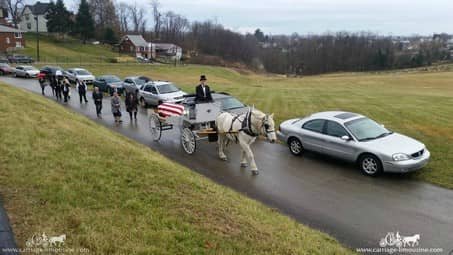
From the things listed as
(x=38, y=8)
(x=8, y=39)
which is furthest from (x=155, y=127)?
(x=38, y=8)

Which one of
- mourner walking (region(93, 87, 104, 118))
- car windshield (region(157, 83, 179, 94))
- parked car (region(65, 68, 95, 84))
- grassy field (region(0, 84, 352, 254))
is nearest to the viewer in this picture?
grassy field (region(0, 84, 352, 254))

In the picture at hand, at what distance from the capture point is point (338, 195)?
8.62m

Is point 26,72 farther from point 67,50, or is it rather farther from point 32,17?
point 32,17

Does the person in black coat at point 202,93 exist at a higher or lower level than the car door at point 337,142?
higher

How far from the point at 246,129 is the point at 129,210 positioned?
16.2 feet

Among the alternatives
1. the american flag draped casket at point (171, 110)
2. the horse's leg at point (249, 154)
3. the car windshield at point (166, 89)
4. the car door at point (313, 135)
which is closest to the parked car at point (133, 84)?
the car windshield at point (166, 89)

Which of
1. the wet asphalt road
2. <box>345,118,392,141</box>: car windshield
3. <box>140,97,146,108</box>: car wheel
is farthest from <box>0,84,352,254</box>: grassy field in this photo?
<box>140,97,146,108</box>: car wheel

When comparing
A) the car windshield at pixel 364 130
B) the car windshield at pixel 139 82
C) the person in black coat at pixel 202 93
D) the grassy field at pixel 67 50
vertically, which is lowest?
the car windshield at pixel 364 130

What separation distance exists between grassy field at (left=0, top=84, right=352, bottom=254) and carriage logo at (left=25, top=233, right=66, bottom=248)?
9cm

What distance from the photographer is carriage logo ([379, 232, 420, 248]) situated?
6.38m

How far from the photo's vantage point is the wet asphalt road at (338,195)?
272 inches

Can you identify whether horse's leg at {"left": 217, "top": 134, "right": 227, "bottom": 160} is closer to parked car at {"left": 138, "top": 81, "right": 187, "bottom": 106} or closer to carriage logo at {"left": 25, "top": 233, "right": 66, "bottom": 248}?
carriage logo at {"left": 25, "top": 233, "right": 66, "bottom": 248}

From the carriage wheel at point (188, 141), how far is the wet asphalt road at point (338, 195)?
0.78 feet

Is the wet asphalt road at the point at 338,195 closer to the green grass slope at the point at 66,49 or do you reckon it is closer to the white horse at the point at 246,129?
the white horse at the point at 246,129
